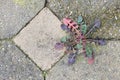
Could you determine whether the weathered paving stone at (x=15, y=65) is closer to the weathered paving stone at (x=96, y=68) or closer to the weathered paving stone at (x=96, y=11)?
the weathered paving stone at (x=96, y=68)

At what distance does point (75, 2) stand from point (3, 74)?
0.67 metres

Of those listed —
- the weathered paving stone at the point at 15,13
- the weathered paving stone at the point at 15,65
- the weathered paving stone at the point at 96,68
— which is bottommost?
the weathered paving stone at the point at 96,68

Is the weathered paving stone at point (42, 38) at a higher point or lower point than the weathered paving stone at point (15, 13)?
lower

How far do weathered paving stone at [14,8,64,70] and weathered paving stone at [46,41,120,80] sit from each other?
72 mm

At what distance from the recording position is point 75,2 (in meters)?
2.82

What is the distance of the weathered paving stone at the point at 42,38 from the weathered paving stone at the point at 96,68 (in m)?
0.07

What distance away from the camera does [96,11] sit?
2.79 metres

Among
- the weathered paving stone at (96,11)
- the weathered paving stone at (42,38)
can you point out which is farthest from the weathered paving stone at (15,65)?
the weathered paving stone at (96,11)

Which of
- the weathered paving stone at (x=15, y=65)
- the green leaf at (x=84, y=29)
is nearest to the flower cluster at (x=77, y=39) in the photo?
the green leaf at (x=84, y=29)

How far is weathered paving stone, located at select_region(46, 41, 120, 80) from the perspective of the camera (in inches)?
107

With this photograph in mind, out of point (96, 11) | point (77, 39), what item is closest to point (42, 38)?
point (77, 39)

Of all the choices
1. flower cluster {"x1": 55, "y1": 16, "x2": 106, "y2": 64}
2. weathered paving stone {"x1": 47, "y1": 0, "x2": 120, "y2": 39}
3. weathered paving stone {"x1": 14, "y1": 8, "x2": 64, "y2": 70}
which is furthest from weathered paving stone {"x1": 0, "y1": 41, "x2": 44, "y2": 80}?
weathered paving stone {"x1": 47, "y1": 0, "x2": 120, "y2": 39}

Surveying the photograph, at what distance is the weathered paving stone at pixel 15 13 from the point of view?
9.24 ft

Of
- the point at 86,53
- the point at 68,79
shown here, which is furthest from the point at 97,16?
the point at 68,79
